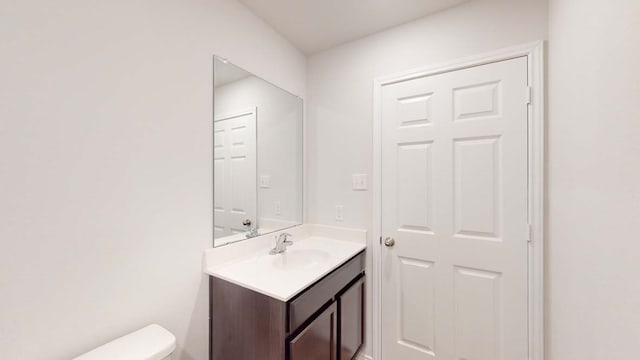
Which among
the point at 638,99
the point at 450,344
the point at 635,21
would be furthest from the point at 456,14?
the point at 450,344

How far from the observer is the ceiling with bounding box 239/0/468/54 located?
1.53 metres

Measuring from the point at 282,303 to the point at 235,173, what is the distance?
838mm

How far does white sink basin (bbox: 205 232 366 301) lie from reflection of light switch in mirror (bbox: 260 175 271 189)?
1.34ft

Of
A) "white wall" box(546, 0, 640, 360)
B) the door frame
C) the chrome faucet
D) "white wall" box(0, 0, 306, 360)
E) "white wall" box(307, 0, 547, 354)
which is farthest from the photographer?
the chrome faucet

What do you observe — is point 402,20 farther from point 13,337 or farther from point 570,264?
point 13,337

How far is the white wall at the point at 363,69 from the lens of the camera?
142 centimetres

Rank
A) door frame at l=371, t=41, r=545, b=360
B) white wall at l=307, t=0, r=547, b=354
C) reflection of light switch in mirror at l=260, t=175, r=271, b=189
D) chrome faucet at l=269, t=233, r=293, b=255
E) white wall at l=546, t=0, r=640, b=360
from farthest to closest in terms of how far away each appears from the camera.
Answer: reflection of light switch in mirror at l=260, t=175, r=271, b=189 → chrome faucet at l=269, t=233, r=293, b=255 → white wall at l=307, t=0, r=547, b=354 → door frame at l=371, t=41, r=545, b=360 → white wall at l=546, t=0, r=640, b=360

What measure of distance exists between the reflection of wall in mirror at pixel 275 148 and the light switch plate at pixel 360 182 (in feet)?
1.59

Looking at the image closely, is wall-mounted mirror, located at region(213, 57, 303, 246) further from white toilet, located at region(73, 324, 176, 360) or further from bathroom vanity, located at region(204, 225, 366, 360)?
white toilet, located at region(73, 324, 176, 360)

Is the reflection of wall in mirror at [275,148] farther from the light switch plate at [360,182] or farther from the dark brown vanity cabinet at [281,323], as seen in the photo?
the dark brown vanity cabinet at [281,323]

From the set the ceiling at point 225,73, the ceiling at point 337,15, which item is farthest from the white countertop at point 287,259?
the ceiling at point 337,15

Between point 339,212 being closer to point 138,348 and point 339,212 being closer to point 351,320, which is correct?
point 351,320

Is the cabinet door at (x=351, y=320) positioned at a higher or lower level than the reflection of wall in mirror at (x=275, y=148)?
lower

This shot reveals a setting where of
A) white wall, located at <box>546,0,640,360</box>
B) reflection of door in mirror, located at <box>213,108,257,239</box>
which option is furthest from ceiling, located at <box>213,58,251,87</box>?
white wall, located at <box>546,0,640,360</box>
